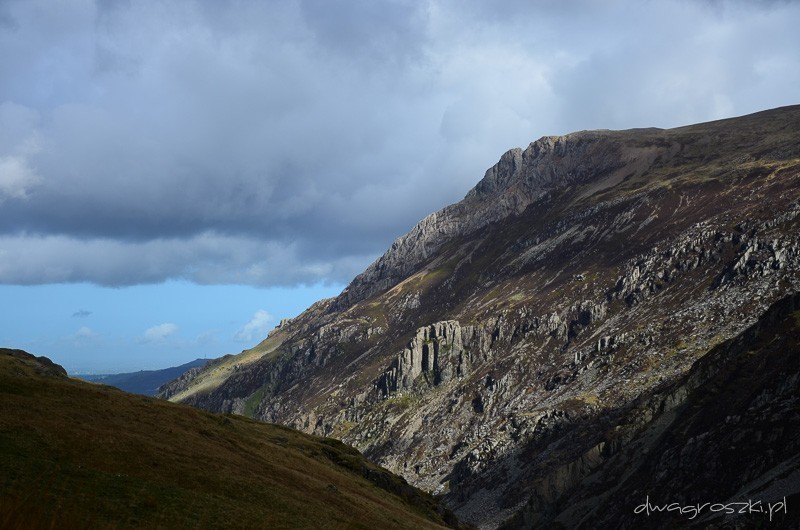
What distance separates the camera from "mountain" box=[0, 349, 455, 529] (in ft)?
144

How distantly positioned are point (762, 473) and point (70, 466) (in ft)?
307

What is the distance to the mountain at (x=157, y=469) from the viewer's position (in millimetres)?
43812

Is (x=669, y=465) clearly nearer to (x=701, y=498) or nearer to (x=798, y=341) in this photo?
(x=701, y=498)

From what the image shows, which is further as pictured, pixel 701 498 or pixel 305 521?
pixel 701 498

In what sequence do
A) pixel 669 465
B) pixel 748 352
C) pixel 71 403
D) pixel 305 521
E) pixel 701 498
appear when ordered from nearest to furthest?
pixel 305 521
pixel 71 403
pixel 701 498
pixel 669 465
pixel 748 352

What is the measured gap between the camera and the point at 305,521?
2061 inches

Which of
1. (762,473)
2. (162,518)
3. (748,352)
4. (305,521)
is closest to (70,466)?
(162,518)

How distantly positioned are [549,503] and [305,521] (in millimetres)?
118210

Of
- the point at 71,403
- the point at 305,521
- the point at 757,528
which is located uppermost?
the point at 71,403

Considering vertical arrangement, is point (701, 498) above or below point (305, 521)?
below

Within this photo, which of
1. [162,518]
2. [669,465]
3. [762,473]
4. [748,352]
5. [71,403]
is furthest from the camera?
[748,352]

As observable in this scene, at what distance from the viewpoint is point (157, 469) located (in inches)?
2089

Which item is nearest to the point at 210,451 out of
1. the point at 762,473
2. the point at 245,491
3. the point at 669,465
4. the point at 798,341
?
the point at 245,491

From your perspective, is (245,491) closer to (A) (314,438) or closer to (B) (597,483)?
(A) (314,438)
